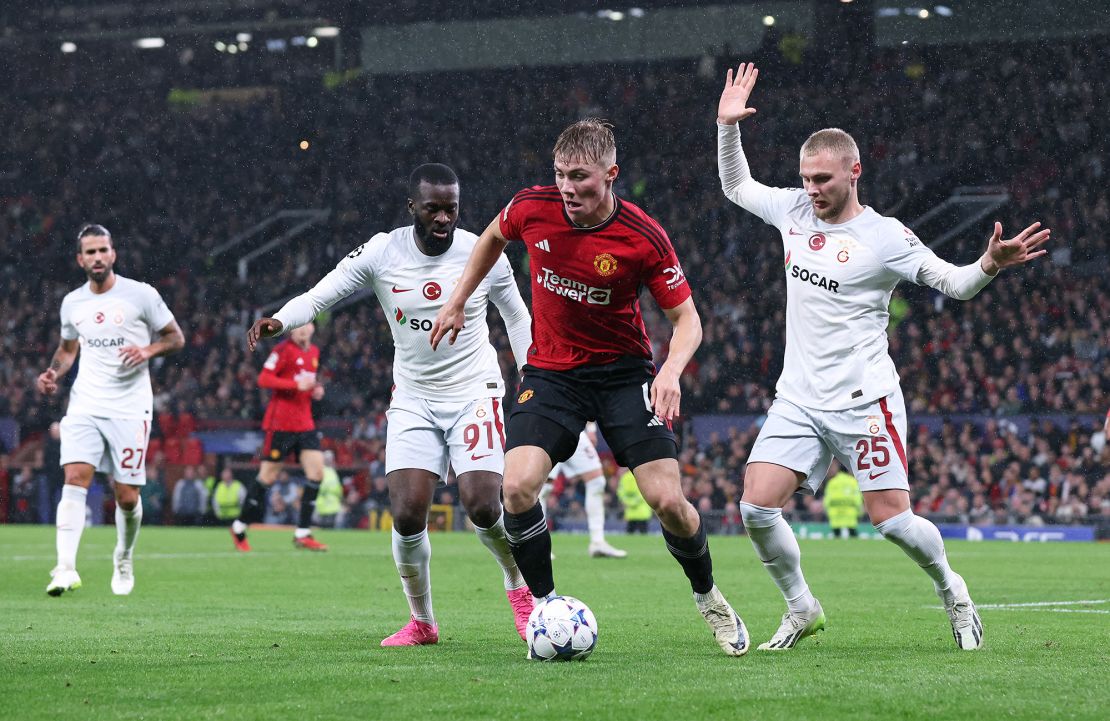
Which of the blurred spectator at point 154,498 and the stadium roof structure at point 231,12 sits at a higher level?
the stadium roof structure at point 231,12

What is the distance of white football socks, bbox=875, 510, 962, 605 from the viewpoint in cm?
633

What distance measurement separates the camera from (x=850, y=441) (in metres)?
6.36

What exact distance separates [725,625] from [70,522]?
6.01 metres

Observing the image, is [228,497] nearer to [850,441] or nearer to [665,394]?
[850,441]

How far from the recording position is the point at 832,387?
6414 millimetres

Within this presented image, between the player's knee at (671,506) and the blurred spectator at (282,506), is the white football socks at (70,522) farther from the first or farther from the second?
the blurred spectator at (282,506)

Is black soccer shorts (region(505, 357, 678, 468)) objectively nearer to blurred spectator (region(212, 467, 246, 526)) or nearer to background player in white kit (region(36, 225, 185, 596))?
background player in white kit (region(36, 225, 185, 596))

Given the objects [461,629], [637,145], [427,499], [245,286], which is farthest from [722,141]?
[245,286]

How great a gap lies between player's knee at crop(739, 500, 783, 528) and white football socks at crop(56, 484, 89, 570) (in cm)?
563

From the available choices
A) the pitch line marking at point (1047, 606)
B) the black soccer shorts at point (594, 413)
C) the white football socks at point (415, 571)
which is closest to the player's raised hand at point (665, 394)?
the black soccer shorts at point (594, 413)

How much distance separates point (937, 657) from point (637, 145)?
27.6 meters

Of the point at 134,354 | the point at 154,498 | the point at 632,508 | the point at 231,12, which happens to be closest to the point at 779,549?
the point at 134,354

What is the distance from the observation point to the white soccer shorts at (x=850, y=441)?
636 centimetres

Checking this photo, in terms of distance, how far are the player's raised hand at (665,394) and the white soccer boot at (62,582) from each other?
578 centimetres
